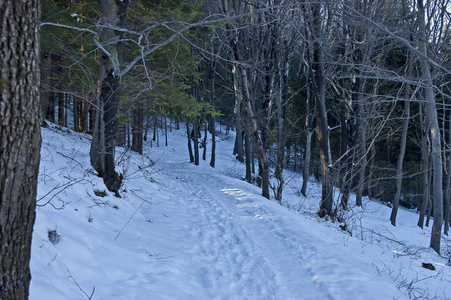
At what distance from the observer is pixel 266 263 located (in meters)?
4.45

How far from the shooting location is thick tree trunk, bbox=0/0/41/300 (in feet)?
5.19

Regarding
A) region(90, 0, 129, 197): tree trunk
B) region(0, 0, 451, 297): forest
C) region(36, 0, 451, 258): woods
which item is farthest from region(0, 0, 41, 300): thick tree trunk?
region(90, 0, 129, 197): tree trunk

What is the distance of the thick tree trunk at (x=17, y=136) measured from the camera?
158 cm

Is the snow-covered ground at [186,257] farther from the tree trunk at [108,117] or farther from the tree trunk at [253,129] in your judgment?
the tree trunk at [253,129]

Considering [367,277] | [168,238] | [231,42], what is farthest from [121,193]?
[231,42]

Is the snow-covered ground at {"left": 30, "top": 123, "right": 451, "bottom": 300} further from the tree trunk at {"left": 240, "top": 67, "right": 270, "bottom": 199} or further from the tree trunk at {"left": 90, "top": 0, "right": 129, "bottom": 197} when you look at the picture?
the tree trunk at {"left": 240, "top": 67, "right": 270, "bottom": 199}

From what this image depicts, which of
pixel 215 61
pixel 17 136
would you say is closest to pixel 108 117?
pixel 215 61

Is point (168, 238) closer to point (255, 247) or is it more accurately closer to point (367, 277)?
point (255, 247)

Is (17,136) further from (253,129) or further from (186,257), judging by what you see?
(253,129)

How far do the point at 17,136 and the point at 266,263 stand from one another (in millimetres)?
3789

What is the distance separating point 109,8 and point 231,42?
490 cm

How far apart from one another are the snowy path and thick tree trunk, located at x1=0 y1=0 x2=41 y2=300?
2.19 metres

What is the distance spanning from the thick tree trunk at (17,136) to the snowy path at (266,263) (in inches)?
86.2

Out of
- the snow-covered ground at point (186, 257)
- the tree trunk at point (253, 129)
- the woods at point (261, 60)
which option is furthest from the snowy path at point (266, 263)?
the tree trunk at point (253, 129)
